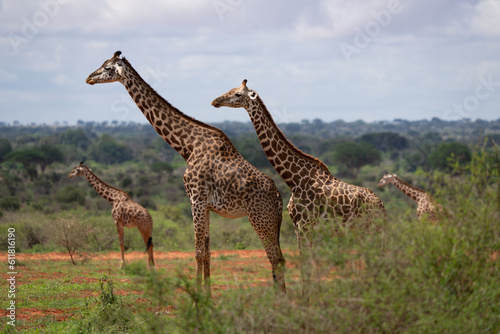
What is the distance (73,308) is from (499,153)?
21.8ft

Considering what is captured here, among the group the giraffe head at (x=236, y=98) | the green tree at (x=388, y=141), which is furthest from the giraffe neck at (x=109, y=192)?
the green tree at (x=388, y=141)

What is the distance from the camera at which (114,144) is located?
59.9 meters

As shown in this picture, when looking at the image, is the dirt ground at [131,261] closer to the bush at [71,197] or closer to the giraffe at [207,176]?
the giraffe at [207,176]

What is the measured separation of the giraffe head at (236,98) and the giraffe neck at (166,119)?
60 centimetres

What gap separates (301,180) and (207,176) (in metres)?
1.28

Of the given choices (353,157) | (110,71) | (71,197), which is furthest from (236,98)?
(353,157)

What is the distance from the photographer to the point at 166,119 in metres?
8.01

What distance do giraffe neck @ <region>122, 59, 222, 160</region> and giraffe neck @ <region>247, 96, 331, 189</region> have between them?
0.73 metres

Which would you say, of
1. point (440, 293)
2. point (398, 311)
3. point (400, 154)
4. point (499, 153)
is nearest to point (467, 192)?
point (499, 153)

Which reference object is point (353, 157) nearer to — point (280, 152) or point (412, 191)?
point (412, 191)

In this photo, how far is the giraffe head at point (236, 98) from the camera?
734cm

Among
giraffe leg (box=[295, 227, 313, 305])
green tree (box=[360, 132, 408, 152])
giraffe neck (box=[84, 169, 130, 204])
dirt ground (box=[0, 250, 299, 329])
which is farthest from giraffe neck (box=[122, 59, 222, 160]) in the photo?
green tree (box=[360, 132, 408, 152])

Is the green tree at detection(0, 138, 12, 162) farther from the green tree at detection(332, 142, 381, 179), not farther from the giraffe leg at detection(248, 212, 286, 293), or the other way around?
the giraffe leg at detection(248, 212, 286, 293)

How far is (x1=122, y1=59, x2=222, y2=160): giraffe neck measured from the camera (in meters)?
7.93
